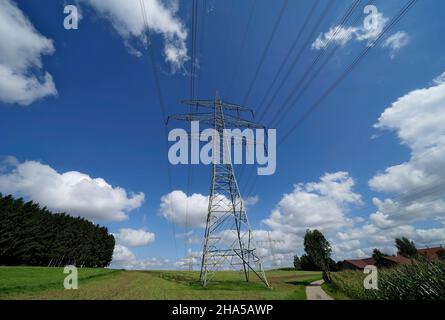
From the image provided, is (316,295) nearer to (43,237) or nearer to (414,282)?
(414,282)

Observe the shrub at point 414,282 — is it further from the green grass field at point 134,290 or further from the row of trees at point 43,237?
the row of trees at point 43,237

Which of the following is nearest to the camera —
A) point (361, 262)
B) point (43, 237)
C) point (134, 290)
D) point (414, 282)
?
point (414, 282)

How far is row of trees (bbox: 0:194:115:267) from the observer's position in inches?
2613

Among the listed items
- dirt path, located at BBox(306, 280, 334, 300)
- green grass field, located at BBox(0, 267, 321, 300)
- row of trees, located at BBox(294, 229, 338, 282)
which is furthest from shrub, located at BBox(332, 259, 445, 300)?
row of trees, located at BBox(294, 229, 338, 282)

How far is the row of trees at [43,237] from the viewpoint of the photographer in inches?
2613

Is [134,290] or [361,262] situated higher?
[134,290]

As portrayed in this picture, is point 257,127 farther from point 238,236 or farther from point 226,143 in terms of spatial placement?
point 238,236

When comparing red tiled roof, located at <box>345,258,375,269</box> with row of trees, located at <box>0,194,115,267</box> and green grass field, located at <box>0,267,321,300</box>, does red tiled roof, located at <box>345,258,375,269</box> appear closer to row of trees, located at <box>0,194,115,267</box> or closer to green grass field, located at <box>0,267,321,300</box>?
green grass field, located at <box>0,267,321,300</box>

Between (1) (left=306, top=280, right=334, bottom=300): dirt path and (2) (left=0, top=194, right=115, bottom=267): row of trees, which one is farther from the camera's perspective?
(2) (left=0, top=194, right=115, bottom=267): row of trees

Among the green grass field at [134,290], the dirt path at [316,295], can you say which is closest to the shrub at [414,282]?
the dirt path at [316,295]

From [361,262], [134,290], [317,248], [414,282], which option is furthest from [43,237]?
[361,262]

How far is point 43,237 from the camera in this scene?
77125 mm
